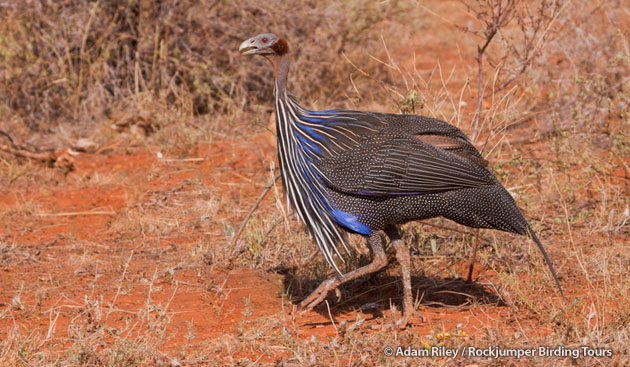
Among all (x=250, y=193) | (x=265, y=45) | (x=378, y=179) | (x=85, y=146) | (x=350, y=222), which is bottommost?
(x=85, y=146)

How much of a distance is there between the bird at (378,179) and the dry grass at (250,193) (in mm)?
434

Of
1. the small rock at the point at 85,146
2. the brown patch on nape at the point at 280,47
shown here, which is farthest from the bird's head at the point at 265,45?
the small rock at the point at 85,146

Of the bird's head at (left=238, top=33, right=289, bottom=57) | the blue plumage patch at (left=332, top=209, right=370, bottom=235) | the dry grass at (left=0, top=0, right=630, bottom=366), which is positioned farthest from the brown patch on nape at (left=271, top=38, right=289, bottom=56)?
the blue plumage patch at (left=332, top=209, right=370, bottom=235)

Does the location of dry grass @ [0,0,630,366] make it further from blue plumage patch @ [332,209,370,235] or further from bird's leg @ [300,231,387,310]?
blue plumage patch @ [332,209,370,235]

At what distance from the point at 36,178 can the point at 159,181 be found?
3.64ft

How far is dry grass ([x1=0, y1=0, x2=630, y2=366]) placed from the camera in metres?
3.48

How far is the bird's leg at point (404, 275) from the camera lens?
3.68 meters

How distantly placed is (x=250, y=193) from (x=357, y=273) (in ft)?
7.79

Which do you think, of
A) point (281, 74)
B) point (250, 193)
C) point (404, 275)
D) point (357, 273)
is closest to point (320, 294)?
point (357, 273)

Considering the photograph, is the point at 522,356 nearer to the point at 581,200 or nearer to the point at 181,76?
the point at 581,200

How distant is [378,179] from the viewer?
355 cm

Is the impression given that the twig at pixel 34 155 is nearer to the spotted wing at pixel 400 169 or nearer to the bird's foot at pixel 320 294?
the bird's foot at pixel 320 294

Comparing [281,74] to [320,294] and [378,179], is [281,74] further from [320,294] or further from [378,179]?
[320,294]

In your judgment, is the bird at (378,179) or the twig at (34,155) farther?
the twig at (34,155)
